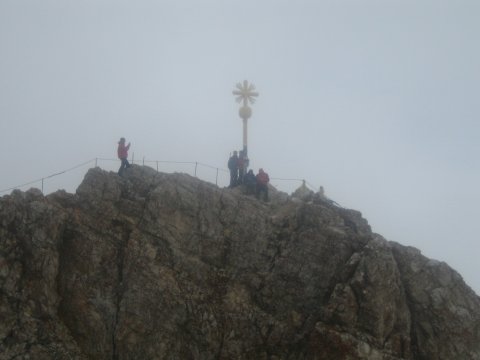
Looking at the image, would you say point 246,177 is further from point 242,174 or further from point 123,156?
point 123,156

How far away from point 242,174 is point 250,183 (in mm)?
1506

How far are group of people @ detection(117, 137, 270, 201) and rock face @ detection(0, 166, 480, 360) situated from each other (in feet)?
6.90

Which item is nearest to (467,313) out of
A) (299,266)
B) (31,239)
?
(299,266)

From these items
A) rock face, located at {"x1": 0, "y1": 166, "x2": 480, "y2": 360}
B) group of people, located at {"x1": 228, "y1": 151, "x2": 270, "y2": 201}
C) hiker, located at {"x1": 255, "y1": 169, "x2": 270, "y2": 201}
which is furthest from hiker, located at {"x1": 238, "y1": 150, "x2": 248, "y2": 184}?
rock face, located at {"x1": 0, "y1": 166, "x2": 480, "y2": 360}

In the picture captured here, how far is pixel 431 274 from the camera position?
30.2 m

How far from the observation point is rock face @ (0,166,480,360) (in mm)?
27391

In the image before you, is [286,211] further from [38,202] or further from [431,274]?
[38,202]

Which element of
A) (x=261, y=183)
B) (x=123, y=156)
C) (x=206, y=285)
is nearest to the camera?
(x=206, y=285)

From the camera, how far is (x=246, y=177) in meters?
36.7

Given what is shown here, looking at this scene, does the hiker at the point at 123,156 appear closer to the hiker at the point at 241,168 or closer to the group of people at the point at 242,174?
the group of people at the point at 242,174

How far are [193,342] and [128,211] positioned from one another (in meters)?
8.15

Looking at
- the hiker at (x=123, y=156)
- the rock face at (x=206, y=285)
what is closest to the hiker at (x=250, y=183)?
the rock face at (x=206, y=285)

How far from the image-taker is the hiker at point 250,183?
36469 millimetres

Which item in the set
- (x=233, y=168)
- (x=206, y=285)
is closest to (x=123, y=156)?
(x=233, y=168)
